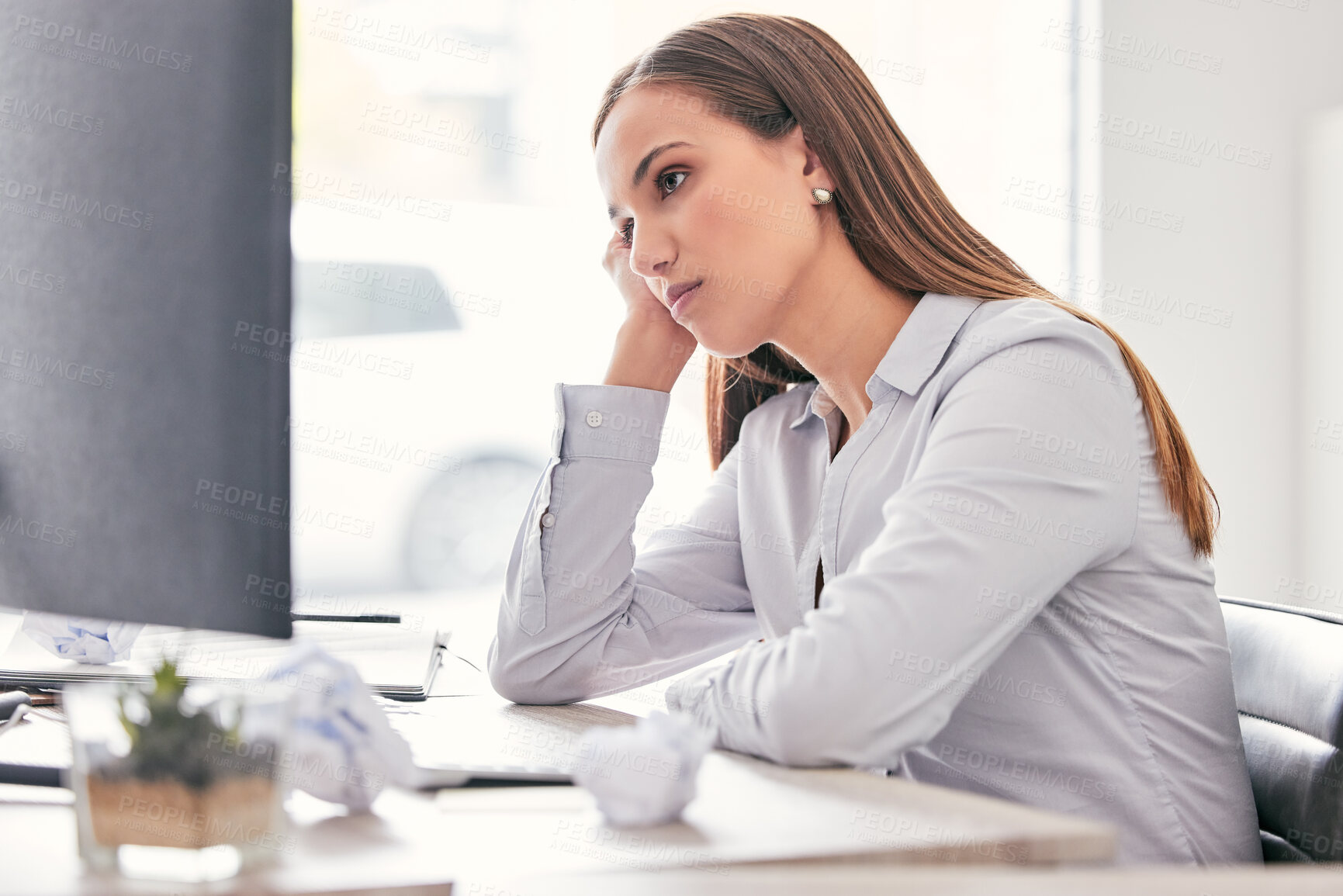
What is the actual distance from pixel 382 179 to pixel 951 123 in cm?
179

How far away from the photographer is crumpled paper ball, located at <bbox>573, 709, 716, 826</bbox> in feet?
1.89

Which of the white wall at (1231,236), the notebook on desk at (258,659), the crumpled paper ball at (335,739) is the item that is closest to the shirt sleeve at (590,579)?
the notebook on desk at (258,659)

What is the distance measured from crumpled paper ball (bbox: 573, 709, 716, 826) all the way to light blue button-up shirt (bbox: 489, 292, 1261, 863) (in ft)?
0.50

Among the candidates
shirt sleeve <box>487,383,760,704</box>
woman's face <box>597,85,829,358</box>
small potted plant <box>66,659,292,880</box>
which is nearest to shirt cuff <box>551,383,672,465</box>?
shirt sleeve <box>487,383,760,704</box>

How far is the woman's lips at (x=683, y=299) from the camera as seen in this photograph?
1.20 m

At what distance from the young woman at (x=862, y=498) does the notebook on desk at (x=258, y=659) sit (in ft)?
0.34

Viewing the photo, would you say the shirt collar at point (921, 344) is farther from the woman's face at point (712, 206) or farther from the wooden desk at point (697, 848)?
the wooden desk at point (697, 848)

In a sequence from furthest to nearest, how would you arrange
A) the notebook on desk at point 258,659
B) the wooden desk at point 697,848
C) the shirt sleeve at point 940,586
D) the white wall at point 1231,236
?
the white wall at point 1231,236, the notebook on desk at point 258,659, the shirt sleeve at point 940,586, the wooden desk at point 697,848

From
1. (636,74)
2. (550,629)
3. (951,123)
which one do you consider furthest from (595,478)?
(951,123)

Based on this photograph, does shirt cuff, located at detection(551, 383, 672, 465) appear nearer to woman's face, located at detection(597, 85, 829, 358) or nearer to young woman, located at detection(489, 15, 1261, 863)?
young woman, located at detection(489, 15, 1261, 863)

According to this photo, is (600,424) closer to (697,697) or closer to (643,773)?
(697,697)

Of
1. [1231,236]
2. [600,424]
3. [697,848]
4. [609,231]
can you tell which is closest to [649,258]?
[600,424]

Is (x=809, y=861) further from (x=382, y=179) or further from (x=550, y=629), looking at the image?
(x=382, y=179)

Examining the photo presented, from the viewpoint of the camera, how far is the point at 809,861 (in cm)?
51
